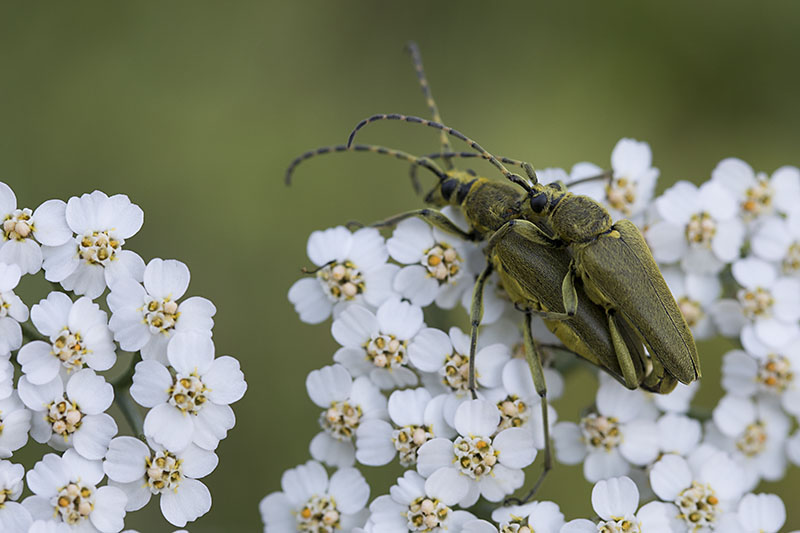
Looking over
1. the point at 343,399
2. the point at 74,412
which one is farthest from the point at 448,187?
the point at 74,412

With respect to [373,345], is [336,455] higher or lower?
lower

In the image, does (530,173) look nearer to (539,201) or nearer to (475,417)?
(539,201)

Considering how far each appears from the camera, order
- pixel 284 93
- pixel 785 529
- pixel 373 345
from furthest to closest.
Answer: pixel 284 93 → pixel 785 529 → pixel 373 345

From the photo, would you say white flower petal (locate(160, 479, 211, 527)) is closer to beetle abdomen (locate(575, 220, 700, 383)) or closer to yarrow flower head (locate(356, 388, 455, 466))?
yarrow flower head (locate(356, 388, 455, 466))

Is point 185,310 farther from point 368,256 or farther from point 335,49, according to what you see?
point 335,49

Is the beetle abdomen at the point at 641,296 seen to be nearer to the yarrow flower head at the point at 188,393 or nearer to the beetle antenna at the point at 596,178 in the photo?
the beetle antenna at the point at 596,178

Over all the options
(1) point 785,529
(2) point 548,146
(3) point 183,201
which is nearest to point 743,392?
(1) point 785,529
